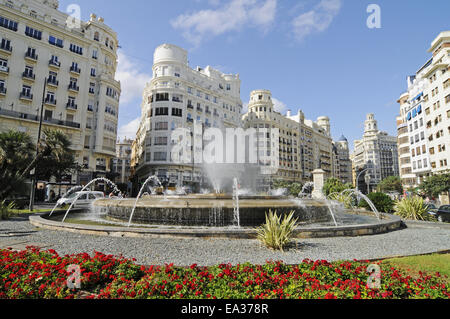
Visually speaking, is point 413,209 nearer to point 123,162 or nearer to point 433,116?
point 433,116

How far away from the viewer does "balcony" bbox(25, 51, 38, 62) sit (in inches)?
1425

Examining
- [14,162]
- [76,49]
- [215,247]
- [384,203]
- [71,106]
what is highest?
[76,49]

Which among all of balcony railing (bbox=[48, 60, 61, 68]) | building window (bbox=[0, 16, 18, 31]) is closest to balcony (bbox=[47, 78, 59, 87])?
balcony railing (bbox=[48, 60, 61, 68])

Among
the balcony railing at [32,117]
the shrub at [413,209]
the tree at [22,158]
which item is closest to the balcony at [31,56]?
the balcony railing at [32,117]

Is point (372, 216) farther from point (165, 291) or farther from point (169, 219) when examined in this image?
point (165, 291)

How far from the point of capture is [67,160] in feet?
94.0

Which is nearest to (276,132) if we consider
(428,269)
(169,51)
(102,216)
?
(169,51)

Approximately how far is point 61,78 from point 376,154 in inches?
6121

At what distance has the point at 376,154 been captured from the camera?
14175 cm

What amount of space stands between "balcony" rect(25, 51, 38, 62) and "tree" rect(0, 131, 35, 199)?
21.7 metres

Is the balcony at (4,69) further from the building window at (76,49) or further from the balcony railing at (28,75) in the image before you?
the building window at (76,49)

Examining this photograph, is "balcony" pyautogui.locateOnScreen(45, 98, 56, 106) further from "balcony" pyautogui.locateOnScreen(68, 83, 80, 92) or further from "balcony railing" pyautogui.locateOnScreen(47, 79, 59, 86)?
"balcony" pyautogui.locateOnScreen(68, 83, 80, 92)

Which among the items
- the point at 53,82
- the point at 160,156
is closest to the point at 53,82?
the point at 53,82

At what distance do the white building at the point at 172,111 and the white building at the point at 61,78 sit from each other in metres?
7.97
